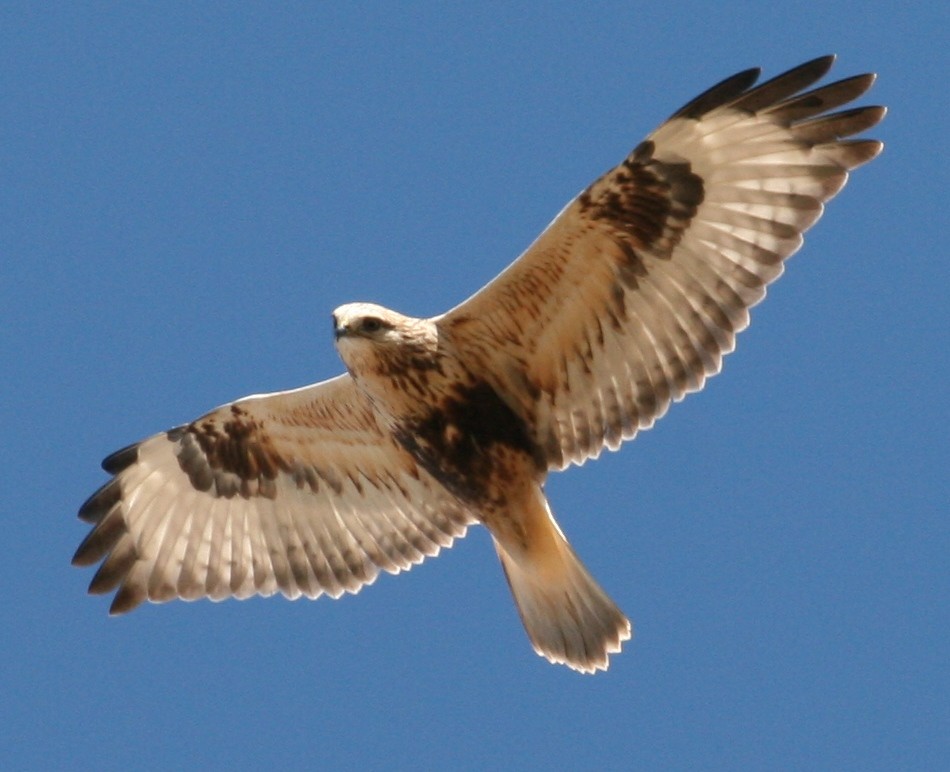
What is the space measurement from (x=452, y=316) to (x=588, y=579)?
167 centimetres

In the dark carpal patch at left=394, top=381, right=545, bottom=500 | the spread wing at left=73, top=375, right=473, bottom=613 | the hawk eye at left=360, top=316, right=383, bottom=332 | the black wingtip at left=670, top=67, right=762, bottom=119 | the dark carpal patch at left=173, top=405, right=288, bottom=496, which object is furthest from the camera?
the spread wing at left=73, top=375, right=473, bottom=613

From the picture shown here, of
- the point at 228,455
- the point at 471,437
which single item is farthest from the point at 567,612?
the point at 228,455

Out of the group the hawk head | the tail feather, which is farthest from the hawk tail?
the hawk head

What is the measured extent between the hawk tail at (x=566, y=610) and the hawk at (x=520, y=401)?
0.04 ft

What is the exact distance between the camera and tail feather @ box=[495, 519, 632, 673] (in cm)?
1041

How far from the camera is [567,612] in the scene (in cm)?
1048

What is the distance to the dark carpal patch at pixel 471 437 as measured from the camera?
10.4 meters

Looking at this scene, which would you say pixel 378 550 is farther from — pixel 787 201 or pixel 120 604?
pixel 787 201

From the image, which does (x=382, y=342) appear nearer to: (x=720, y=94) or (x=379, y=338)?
(x=379, y=338)

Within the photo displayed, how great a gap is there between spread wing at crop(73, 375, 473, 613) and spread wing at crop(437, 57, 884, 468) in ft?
4.70

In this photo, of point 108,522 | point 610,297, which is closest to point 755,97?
point 610,297

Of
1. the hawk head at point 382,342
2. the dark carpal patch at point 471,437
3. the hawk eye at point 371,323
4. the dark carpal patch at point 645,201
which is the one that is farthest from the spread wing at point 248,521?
the dark carpal patch at point 645,201

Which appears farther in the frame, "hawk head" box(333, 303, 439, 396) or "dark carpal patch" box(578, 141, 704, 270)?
"hawk head" box(333, 303, 439, 396)

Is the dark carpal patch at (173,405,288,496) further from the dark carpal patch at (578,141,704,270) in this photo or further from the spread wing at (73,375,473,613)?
the dark carpal patch at (578,141,704,270)
